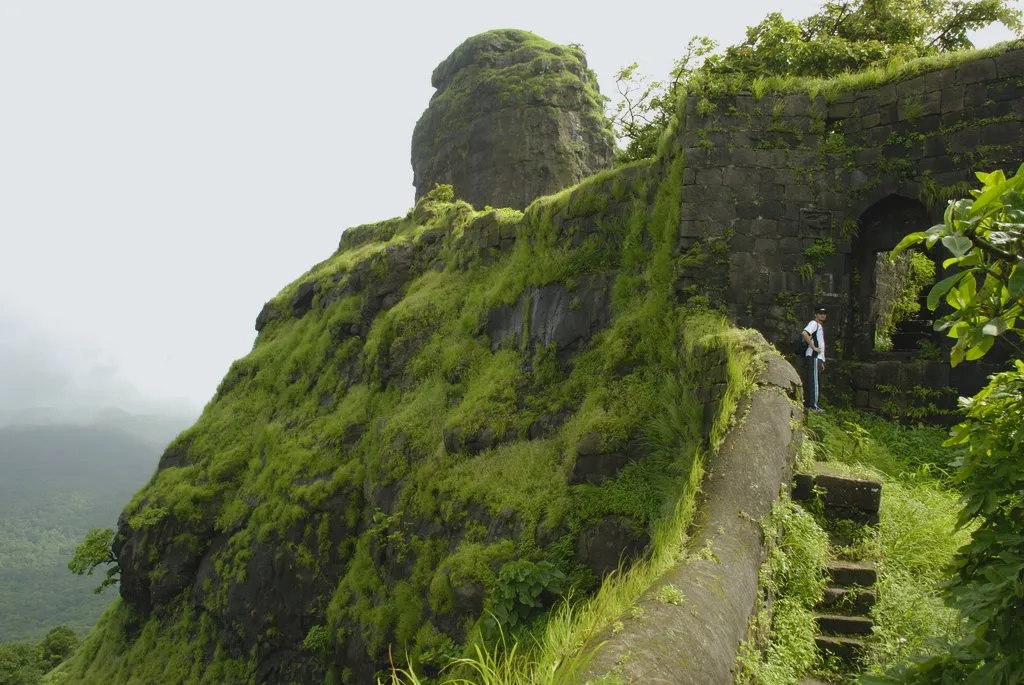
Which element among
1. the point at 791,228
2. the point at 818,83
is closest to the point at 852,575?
the point at 791,228

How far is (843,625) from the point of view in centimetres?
529

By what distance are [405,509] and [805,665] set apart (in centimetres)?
784

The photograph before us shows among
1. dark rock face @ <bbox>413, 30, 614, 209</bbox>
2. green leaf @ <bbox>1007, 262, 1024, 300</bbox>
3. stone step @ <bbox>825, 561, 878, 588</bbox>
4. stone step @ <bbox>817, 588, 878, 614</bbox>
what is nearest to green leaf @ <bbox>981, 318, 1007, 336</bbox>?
green leaf @ <bbox>1007, 262, 1024, 300</bbox>

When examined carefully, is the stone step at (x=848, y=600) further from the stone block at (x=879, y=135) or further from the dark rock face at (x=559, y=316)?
the stone block at (x=879, y=135)

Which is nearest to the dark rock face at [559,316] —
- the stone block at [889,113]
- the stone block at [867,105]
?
the stone block at [867,105]

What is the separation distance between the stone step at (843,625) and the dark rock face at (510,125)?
2313 centimetres

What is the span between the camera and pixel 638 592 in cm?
439

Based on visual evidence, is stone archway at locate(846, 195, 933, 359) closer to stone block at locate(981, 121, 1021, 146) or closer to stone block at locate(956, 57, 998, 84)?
stone block at locate(981, 121, 1021, 146)

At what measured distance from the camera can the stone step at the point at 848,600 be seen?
550cm

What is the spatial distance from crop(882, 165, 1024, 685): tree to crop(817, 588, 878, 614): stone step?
8.50 ft

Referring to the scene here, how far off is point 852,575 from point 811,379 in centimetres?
421

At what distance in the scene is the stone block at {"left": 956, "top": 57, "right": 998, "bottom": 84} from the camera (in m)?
9.40

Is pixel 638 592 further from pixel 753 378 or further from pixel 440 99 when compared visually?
pixel 440 99

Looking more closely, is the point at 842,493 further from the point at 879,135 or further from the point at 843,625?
the point at 879,135
